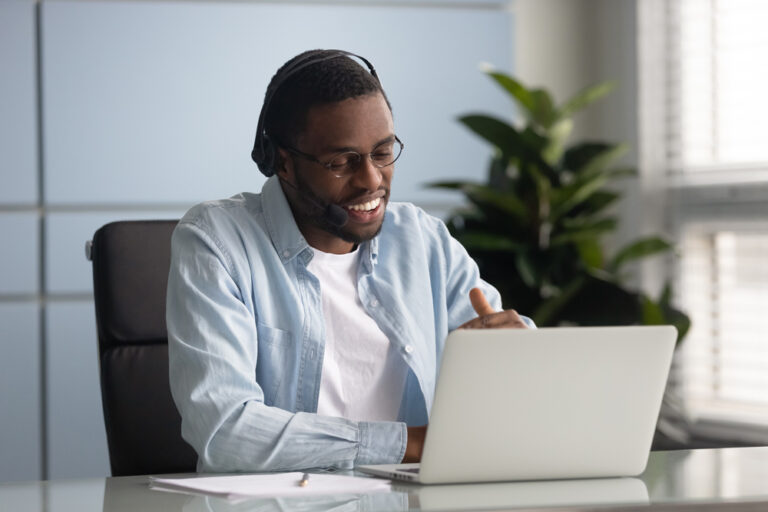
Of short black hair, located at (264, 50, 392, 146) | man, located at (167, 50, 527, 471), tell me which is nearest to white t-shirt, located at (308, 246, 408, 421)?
man, located at (167, 50, 527, 471)

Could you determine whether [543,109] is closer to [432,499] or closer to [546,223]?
[546,223]

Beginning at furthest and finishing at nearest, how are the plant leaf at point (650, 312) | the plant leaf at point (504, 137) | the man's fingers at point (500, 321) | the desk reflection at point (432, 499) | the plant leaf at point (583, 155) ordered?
the plant leaf at point (583, 155)
the plant leaf at point (504, 137)
the plant leaf at point (650, 312)
the man's fingers at point (500, 321)
the desk reflection at point (432, 499)

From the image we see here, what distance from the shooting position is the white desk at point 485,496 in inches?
39.4

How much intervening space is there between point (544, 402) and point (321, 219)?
0.61 metres

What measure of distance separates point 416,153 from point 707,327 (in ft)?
3.41

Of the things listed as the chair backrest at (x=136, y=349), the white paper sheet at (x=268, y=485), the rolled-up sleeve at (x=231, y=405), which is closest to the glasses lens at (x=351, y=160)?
the rolled-up sleeve at (x=231, y=405)

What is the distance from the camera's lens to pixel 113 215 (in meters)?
2.91

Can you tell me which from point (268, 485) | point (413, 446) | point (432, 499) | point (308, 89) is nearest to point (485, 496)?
point (432, 499)

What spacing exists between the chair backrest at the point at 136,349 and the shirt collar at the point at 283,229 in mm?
230

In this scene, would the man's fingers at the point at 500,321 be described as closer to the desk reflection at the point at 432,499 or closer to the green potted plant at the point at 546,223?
the desk reflection at the point at 432,499

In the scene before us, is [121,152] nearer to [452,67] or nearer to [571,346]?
[452,67]

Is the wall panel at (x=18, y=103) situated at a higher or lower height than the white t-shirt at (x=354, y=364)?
higher

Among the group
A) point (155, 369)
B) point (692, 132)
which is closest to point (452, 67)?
point (692, 132)

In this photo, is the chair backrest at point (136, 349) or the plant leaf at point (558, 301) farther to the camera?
the plant leaf at point (558, 301)
